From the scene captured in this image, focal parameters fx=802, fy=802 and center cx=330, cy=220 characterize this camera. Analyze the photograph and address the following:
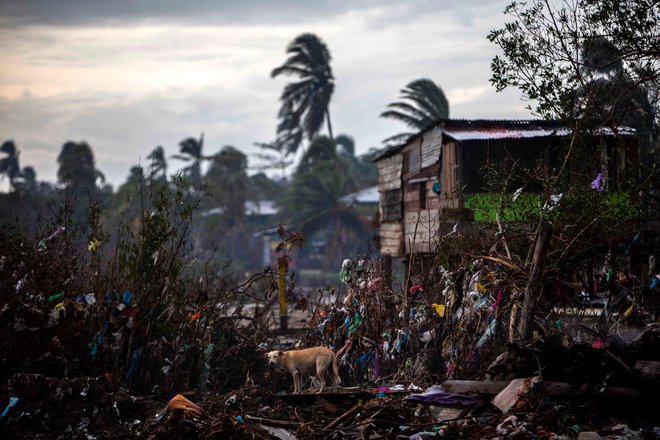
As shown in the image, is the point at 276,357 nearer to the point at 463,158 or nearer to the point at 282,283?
the point at 282,283

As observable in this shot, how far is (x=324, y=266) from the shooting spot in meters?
43.4

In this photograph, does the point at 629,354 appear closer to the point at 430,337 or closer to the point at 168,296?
the point at 430,337

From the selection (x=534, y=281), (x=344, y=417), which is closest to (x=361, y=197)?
(x=534, y=281)

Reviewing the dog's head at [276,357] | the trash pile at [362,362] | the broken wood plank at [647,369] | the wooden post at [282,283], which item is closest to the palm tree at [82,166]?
the wooden post at [282,283]

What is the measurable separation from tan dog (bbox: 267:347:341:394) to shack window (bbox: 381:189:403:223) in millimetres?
10216

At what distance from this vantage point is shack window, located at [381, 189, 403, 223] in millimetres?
19125

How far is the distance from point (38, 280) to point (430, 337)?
4.60 m

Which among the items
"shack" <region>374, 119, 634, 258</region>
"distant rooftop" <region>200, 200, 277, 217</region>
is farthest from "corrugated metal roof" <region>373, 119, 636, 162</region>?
"distant rooftop" <region>200, 200, 277, 217</region>

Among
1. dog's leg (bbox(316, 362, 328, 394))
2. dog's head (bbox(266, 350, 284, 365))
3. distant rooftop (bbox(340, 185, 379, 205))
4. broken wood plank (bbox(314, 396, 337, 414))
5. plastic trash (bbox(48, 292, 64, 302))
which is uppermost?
distant rooftop (bbox(340, 185, 379, 205))

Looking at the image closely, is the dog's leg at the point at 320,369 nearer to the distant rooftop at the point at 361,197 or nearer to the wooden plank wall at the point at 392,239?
the wooden plank wall at the point at 392,239

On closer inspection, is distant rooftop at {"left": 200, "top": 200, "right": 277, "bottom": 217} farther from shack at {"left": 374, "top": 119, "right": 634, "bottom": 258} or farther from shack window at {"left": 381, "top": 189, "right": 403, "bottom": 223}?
shack at {"left": 374, "top": 119, "right": 634, "bottom": 258}

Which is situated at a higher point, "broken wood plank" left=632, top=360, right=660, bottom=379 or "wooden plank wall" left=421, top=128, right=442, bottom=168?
"wooden plank wall" left=421, top=128, right=442, bottom=168

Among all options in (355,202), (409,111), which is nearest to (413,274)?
(409,111)

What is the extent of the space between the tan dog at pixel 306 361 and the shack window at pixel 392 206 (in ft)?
33.5
